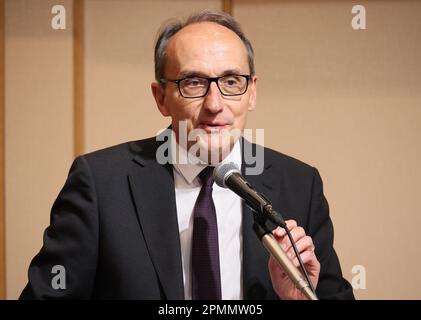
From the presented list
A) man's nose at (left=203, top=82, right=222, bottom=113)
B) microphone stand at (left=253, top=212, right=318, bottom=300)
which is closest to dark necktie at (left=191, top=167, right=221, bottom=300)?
man's nose at (left=203, top=82, right=222, bottom=113)

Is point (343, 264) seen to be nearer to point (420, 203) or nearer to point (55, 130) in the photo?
point (420, 203)

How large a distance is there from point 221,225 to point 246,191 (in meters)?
0.43

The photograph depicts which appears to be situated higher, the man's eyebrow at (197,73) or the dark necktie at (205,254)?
the man's eyebrow at (197,73)

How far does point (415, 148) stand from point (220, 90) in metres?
1.09

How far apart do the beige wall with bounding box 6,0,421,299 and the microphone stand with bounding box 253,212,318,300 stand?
1.15 meters

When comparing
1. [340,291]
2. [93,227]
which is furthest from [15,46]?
[340,291]

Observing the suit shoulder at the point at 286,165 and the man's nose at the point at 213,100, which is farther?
the suit shoulder at the point at 286,165

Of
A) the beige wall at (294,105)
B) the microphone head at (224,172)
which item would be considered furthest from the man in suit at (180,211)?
the beige wall at (294,105)

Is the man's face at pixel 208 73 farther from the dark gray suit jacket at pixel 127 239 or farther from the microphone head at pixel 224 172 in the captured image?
the microphone head at pixel 224 172

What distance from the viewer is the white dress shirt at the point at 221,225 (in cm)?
122

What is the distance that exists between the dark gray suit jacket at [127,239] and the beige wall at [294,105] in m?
0.65

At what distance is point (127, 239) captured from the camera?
119 cm

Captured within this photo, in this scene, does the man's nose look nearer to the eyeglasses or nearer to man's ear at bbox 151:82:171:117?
the eyeglasses

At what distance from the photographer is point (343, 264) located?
196cm
